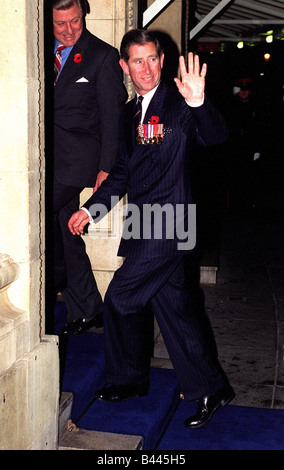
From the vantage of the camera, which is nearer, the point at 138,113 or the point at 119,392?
the point at 138,113

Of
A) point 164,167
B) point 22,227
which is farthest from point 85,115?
point 22,227

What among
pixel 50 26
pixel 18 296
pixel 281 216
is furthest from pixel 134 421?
pixel 281 216

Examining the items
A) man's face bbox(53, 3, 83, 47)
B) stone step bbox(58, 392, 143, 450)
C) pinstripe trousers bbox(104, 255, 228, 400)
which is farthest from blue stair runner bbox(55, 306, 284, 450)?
man's face bbox(53, 3, 83, 47)

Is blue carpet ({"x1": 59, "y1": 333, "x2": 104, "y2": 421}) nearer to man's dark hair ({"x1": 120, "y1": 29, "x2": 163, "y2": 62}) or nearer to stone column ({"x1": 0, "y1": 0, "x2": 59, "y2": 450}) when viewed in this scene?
stone column ({"x1": 0, "y1": 0, "x2": 59, "y2": 450})

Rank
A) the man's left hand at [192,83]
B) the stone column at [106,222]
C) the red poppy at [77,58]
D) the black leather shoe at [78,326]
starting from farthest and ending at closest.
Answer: the stone column at [106,222] → the black leather shoe at [78,326] → the red poppy at [77,58] → the man's left hand at [192,83]

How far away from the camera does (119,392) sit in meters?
3.85

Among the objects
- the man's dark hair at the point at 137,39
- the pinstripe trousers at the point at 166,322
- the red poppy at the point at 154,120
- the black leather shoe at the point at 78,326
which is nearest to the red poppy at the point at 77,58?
the man's dark hair at the point at 137,39

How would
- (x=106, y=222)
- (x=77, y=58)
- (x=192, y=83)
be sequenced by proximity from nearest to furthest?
(x=192, y=83) < (x=77, y=58) < (x=106, y=222)

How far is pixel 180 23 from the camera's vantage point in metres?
6.07

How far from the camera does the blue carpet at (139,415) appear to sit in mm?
3508

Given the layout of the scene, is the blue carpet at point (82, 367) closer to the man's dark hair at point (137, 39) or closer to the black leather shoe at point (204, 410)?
the black leather shoe at point (204, 410)

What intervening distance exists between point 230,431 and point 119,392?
2.14 ft

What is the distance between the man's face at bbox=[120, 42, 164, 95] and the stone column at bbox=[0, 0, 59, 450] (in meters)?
0.70

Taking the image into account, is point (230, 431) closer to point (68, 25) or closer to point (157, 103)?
point (157, 103)
